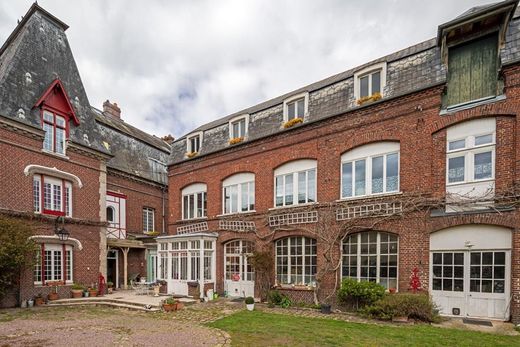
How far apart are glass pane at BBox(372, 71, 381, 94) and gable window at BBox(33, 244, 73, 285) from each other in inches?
593

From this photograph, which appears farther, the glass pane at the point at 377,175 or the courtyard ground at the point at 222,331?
the glass pane at the point at 377,175

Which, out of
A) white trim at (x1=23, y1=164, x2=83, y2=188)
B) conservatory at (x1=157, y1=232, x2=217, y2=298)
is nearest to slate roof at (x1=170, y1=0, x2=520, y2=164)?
conservatory at (x1=157, y1=232, x2=217, y2=298)

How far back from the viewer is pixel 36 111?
1384 centimetres

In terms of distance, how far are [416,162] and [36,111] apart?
15.9 m

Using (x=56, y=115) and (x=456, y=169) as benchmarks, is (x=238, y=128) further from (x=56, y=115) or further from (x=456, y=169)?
(x=456, y=169)

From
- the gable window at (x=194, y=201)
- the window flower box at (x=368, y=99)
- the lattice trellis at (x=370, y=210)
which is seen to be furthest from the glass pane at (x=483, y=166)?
the gable window at (x=194, y=201)

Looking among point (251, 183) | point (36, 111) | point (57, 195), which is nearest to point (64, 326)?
point (57, 195)

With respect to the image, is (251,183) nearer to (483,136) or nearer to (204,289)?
(204,289)

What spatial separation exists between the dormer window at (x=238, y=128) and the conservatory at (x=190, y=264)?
479cm

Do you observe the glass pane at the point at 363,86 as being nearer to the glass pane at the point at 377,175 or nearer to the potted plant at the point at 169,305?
the glass pane at the point at 377,175

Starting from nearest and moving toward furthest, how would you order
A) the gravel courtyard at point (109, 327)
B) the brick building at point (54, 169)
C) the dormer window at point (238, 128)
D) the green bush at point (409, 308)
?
the gravel courtyard at point (109, 327) → the green bush at point (409, 308) → the brick building at point (54, 169) → the dormer window at point (238, 128)

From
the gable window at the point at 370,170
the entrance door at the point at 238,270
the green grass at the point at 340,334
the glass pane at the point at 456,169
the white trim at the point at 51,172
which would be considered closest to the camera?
the green grass at the point at 340,334

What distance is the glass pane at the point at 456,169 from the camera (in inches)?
376

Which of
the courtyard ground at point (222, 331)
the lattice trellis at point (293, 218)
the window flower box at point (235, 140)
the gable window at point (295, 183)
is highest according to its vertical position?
the window flower box at point (235, 140)
